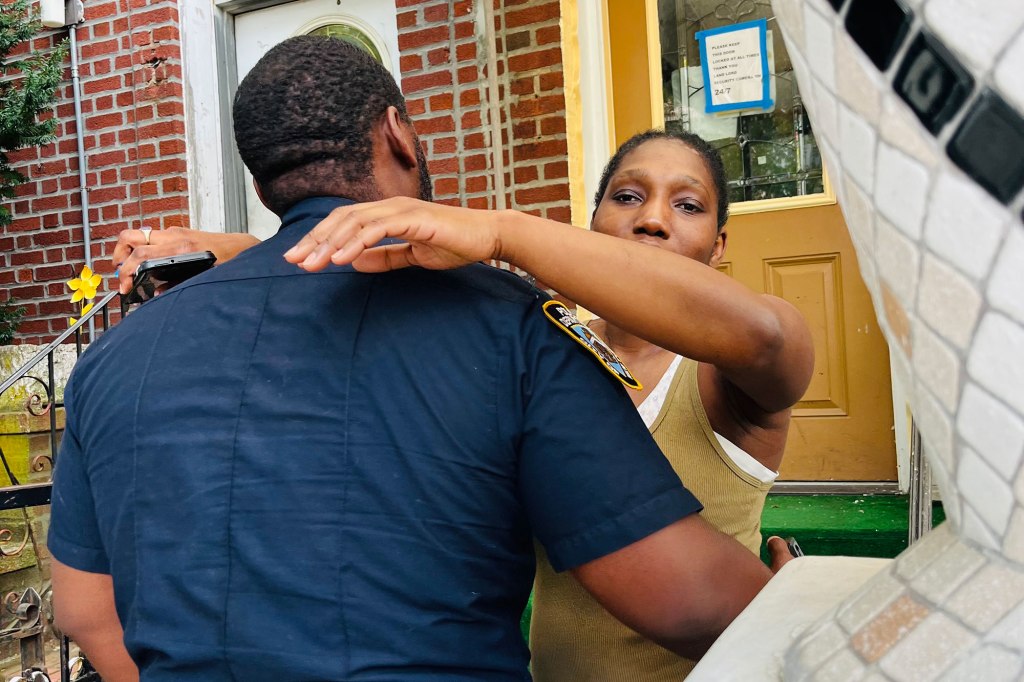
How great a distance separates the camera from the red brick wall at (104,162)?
4.22 metres

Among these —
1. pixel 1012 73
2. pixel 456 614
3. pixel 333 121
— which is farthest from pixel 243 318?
pixel 1012 73

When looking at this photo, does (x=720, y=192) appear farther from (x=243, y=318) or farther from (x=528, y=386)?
(x=243, y=318)

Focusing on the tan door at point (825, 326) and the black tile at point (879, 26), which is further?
the tan door at point (825, 326)

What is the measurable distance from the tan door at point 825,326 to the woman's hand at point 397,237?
291 cm

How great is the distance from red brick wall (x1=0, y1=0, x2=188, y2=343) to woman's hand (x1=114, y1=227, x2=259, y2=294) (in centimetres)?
292

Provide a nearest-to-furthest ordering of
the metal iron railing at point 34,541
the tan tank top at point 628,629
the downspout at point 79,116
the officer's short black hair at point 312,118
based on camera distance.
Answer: the officer's short black hair at point 312,118 < the tan tank top at point 628,629 < the metal iron railing at point 34,541 < the downspout at point 79,116

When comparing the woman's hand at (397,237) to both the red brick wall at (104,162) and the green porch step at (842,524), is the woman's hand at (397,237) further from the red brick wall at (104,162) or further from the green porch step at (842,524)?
the red brick wall at (104,162)

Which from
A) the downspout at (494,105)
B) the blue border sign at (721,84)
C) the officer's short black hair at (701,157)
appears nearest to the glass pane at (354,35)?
the downspout at (494,105)

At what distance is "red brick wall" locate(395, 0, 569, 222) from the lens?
3480 mm

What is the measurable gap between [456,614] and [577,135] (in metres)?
2.87

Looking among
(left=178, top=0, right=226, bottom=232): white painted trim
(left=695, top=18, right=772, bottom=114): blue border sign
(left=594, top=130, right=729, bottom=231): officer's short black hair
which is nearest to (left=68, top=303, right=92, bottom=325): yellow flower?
(left=178, top=0, right=226, bottom=232): white painted trim

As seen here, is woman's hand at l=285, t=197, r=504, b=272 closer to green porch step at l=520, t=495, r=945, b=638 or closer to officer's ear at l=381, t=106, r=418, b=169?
officer's ear at l=381, t=106, r=418, b=169

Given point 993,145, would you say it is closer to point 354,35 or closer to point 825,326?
point 825,326

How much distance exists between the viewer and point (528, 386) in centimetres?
92
